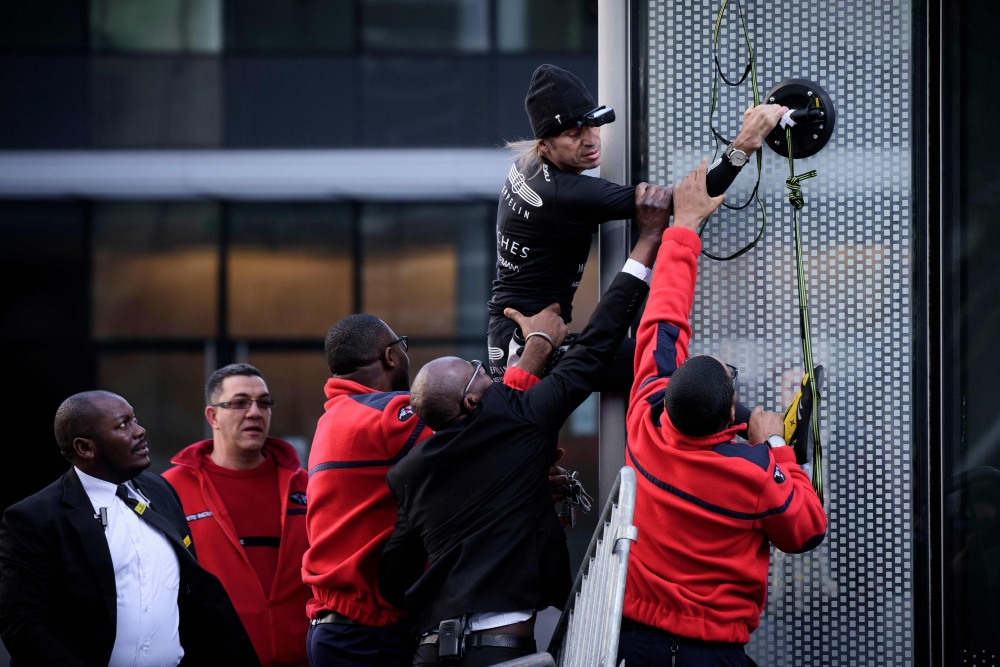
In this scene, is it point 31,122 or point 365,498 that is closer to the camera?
point 365,498

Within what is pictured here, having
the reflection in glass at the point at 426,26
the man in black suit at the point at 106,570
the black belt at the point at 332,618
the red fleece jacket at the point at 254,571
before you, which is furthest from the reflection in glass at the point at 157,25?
the black belt at the point at 332,618

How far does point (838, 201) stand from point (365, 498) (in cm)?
191

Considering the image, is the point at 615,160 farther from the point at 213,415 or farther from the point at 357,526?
the point at 213,415

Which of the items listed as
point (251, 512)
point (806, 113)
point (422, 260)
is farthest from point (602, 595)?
point (422, 260)

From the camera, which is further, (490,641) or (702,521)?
(490,641)

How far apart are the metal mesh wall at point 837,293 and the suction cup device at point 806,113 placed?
6cm

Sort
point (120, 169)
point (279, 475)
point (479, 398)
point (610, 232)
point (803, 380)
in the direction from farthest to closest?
1. point (120, 169)
2. point (279, 475)
3. point (610, 232)
4. point (803, 380)
5. point (479, 398)

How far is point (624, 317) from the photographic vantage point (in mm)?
3230

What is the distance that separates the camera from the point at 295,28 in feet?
35.8

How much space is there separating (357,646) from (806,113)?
7.72 ft

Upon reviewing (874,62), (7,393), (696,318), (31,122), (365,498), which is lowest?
(7,393)

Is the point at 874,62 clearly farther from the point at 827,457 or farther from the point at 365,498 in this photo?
the point at 365,498

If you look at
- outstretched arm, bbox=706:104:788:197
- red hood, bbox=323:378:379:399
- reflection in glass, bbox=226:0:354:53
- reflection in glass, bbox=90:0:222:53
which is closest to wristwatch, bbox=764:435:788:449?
outstretched arm, bbox=706:104:788:197

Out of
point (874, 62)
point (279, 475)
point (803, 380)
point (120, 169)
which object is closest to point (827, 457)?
point (803, 380)
